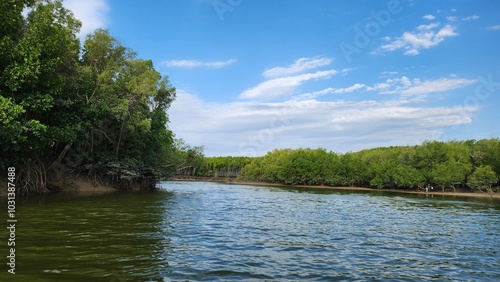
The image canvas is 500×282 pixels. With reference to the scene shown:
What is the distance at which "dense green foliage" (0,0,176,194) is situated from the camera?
770 inches

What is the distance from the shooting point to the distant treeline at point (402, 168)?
82.9 m

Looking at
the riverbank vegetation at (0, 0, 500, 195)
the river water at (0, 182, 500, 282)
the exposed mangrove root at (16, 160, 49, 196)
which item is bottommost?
the river water at (0, 182, 500, 282)

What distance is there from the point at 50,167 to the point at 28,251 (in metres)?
23.8

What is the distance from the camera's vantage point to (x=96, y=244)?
10.3 m

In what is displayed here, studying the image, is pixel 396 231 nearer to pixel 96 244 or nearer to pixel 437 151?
pixel 96 244

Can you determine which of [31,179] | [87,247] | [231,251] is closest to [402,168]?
[31,179]

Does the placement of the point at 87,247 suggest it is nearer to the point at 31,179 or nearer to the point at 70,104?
the point at 70,104

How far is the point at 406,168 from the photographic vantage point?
304 ft

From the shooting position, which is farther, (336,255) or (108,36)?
(108,36)

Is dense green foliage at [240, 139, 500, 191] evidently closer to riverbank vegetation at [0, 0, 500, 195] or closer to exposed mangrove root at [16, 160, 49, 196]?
riverbank vegetation at [0, 0, 500, 195]

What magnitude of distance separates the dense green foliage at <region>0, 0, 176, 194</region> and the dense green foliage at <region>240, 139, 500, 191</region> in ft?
221

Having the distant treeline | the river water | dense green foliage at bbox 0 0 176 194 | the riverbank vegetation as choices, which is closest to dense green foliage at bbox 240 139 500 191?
the distant treeline

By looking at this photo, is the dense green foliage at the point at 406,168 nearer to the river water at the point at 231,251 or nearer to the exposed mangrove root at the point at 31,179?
the river water at the point at 231,251

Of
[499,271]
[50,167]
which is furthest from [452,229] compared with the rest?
[50,167]
